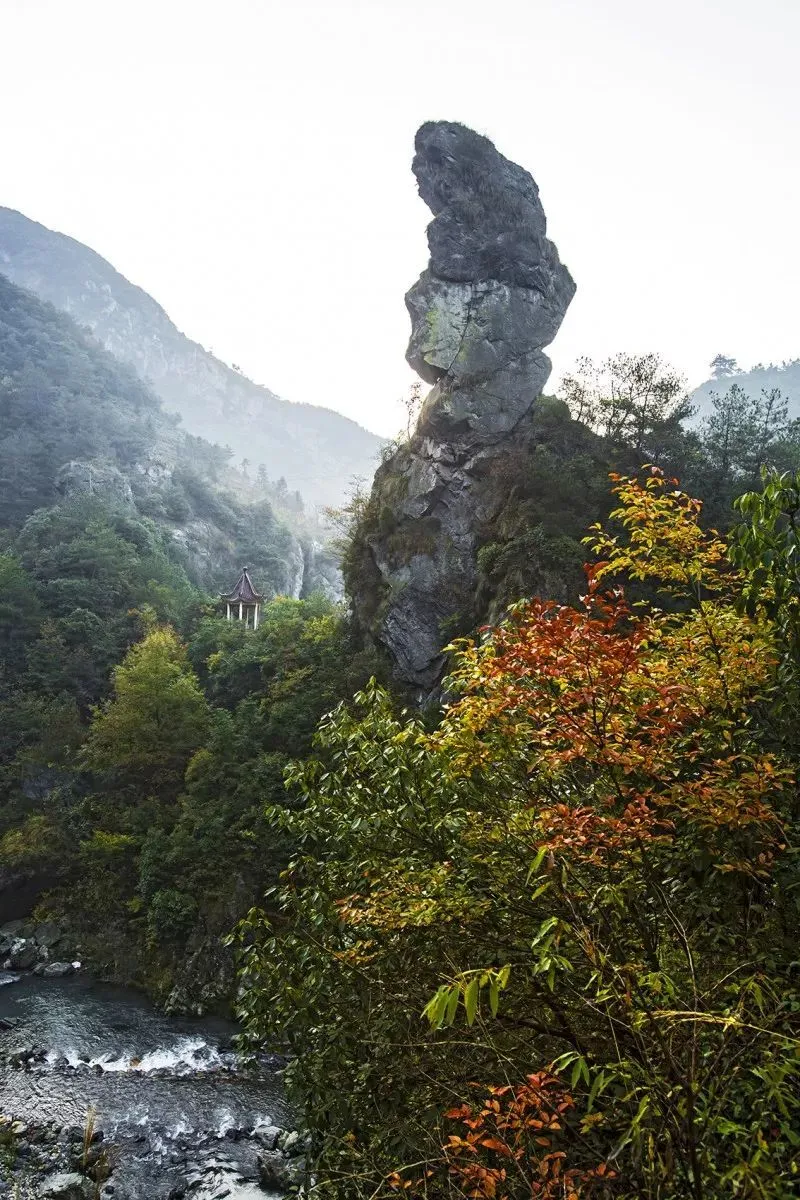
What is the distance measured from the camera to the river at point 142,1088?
12422mm

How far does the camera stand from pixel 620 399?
2633 centimetres

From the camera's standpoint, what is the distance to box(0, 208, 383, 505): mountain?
4887 inches

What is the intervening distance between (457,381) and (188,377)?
143m

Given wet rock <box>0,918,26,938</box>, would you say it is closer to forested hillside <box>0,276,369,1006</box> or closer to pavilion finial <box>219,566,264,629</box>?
forested hillside <box>0,276,369,1006</box>

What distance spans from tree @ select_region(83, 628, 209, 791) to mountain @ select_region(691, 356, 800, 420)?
314 ft

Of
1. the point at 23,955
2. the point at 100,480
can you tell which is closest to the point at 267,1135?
the point at 23,955

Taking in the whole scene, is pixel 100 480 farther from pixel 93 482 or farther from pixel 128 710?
pixel 128 710

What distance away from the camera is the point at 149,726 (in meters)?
27.6

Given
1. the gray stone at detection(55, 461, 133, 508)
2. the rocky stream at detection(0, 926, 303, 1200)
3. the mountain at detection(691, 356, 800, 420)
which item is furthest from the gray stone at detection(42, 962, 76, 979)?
the mountain at detection(691, 356, 800, 420)

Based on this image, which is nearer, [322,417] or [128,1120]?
[128,1120]

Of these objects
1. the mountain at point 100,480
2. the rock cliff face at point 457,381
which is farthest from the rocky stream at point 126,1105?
the mountain at point 100,480

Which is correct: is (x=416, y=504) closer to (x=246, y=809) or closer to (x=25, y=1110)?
(x=246, y=809)

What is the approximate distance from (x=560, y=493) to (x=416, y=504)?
22.4ft

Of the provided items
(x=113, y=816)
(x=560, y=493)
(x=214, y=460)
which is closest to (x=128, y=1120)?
(x=113, y=816)
